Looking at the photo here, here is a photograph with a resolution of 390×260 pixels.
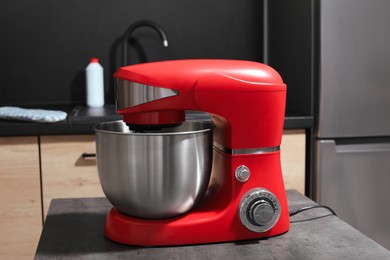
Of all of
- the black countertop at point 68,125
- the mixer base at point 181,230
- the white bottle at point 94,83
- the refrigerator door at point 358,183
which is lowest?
the refrigerator door at point 358,183

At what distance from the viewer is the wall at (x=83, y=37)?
2.52m

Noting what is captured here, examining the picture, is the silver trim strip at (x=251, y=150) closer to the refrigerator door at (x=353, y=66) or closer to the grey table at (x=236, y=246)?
the grey table at (x=236, y=246)

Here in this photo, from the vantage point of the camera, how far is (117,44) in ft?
8.45

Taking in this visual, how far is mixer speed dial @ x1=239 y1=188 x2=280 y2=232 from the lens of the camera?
3.28 ft

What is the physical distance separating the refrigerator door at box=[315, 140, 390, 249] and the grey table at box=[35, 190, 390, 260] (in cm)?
99

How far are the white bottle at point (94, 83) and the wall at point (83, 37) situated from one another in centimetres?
13

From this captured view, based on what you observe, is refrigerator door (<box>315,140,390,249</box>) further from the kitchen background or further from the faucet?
the faucet

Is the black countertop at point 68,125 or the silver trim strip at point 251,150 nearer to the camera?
the silver trim strip at point 251,150

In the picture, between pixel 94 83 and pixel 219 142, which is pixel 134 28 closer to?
pixel 94 83

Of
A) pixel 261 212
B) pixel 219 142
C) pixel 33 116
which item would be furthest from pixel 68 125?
pixel 261 212

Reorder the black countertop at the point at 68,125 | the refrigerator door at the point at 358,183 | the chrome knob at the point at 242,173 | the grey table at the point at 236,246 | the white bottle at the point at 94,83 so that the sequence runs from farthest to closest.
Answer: the white bottle at the point at 94,83
the refrigerator door at the point at 358,183
the black countertop at the point at 68,125
the chrome knob at the point at 242,173
the grey table at the point at 236,246

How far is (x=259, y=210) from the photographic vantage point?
100cm

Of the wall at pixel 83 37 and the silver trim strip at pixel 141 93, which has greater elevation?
the wall at pixel 83 37

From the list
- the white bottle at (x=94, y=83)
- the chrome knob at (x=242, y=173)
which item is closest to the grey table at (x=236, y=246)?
the chrome knob at (x=242, y=173)
